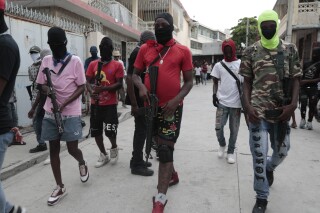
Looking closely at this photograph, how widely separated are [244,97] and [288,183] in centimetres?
147

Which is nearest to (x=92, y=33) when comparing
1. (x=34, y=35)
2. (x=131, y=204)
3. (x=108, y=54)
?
(x=34, y=35)

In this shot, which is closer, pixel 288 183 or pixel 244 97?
Result: pixel 244 97

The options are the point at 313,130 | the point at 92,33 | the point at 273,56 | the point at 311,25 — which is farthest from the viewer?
the point at 311,25

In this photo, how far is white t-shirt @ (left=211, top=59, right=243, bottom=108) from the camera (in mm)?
4539

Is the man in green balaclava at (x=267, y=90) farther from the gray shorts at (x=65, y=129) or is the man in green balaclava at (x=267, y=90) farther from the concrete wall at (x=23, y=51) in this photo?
the concrete wall at (x=23, y=51)

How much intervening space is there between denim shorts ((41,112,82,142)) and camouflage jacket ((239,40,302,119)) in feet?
6.01

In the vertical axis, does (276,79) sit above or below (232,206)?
above

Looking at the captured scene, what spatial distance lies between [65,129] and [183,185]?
1522 millimetres

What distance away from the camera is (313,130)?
23.1 ft

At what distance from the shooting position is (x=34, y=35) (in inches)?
267

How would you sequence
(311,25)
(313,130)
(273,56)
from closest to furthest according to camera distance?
(273,56)
(313,130)
(311,25)

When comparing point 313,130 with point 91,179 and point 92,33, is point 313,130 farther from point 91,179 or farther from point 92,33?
point 92,33

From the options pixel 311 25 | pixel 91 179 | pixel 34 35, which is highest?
pixel 311 25

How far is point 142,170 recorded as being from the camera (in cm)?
410
